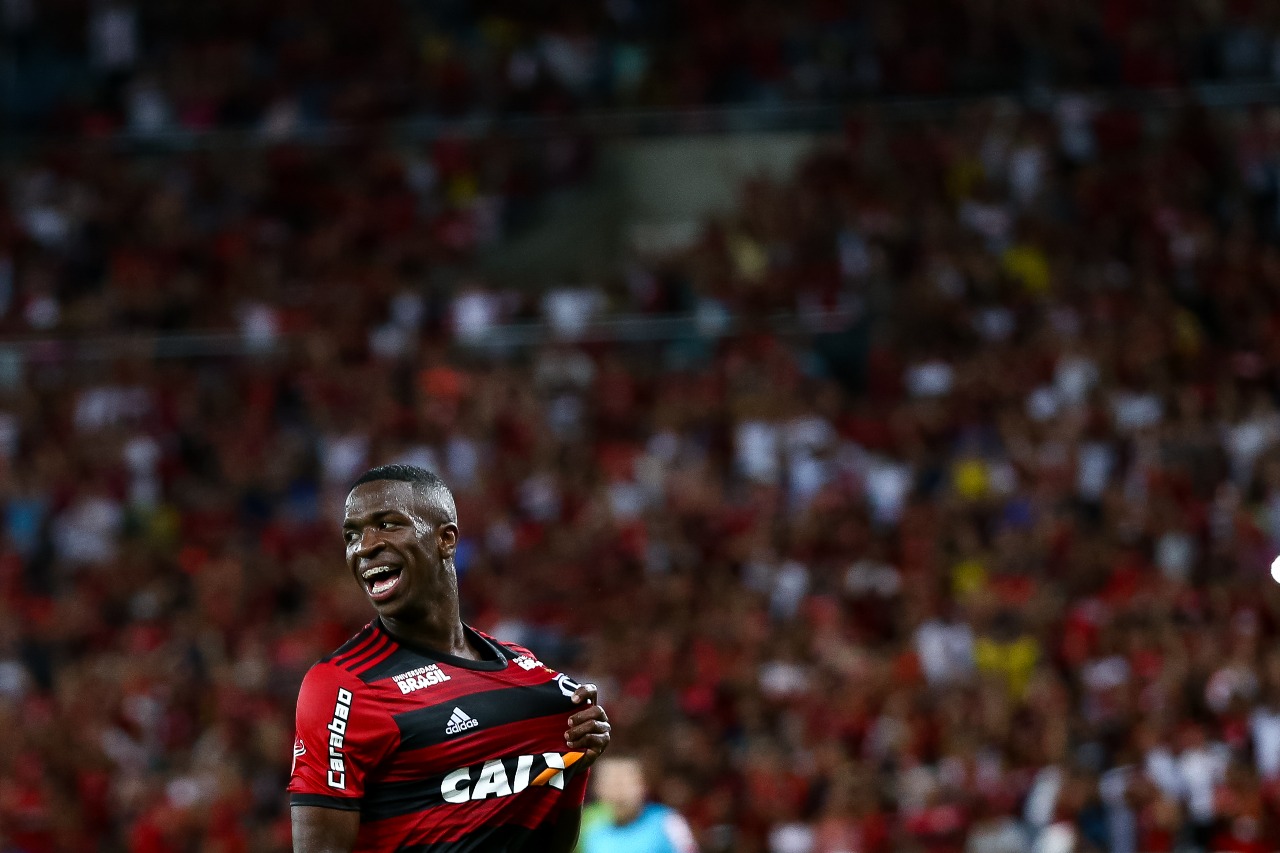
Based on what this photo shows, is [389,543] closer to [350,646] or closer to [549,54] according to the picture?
[350,646]

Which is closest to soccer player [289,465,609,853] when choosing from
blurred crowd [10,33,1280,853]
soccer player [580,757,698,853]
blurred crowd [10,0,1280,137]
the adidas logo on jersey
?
the adidas logo on jersey

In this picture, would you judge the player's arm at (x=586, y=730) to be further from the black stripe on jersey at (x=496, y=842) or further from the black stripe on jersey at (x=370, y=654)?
the black stripe on jersey at (x=370, y=654)

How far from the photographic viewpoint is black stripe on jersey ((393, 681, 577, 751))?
4.20 metres

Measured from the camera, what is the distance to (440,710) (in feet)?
14.0

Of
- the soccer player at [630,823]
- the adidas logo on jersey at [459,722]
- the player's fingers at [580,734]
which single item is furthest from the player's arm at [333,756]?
the soccer player at [630,823]

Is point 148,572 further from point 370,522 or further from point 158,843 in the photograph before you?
point 370,522

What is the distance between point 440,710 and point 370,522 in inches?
18.2

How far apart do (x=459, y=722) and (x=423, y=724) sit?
0.10 meters

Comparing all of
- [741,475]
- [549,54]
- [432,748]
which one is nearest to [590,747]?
[432,748]

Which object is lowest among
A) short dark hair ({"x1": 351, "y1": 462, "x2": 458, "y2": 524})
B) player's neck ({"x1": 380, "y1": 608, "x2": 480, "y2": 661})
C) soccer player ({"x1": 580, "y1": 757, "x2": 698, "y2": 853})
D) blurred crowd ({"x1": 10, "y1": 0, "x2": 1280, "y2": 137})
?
player's neck ({"x1": 380, "y1": 608, "x2": 480, "y2": 661})

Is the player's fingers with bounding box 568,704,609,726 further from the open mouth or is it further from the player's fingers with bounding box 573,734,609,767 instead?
the open mouth

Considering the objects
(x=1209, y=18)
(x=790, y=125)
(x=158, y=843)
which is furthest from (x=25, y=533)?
(x=1209, y=18)

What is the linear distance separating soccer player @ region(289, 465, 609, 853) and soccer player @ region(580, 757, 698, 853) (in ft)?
13.9

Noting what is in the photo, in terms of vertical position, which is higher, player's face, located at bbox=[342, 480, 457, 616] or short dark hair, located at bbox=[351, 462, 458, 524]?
short dark hair, located at bbox=[351, 462, 458, 524]
